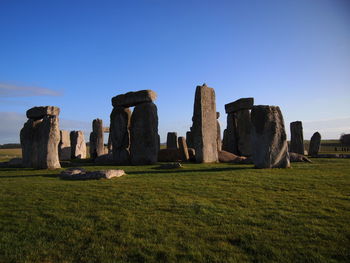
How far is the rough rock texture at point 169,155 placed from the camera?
17527mm

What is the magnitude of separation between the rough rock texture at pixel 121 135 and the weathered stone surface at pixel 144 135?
1.01m

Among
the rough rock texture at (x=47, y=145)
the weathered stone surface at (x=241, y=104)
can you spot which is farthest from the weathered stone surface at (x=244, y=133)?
the rough rock texture at (x=47, y=145)

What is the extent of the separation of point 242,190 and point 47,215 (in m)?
4.47

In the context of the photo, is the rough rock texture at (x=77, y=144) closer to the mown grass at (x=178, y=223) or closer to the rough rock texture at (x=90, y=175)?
the rough rock texture at (x=90, y=175)

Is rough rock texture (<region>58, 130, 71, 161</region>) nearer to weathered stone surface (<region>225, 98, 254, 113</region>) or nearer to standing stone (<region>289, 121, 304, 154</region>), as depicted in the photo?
weathered stone surface (<region>225, 98, 254, 113</region>)

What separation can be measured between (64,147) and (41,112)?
11.9m

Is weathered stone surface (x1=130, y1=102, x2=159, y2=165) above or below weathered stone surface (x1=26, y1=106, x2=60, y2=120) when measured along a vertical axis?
below

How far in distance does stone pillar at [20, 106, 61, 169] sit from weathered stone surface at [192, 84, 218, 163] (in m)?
6.98

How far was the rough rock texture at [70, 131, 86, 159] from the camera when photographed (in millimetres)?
24938

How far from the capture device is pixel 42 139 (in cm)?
1293

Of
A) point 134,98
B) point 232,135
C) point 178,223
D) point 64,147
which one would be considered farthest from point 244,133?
point 178,223

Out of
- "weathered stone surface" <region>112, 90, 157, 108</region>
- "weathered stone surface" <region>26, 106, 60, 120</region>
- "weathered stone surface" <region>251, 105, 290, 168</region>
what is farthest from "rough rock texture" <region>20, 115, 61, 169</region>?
"weathered stone surface" <region>251, 105, 290, 168</region>

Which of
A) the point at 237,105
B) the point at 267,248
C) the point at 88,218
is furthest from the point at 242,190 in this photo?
the point at 237,105

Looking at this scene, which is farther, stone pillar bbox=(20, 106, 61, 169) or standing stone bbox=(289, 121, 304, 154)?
standing stone bbox=(289, 121, 304, 154)
